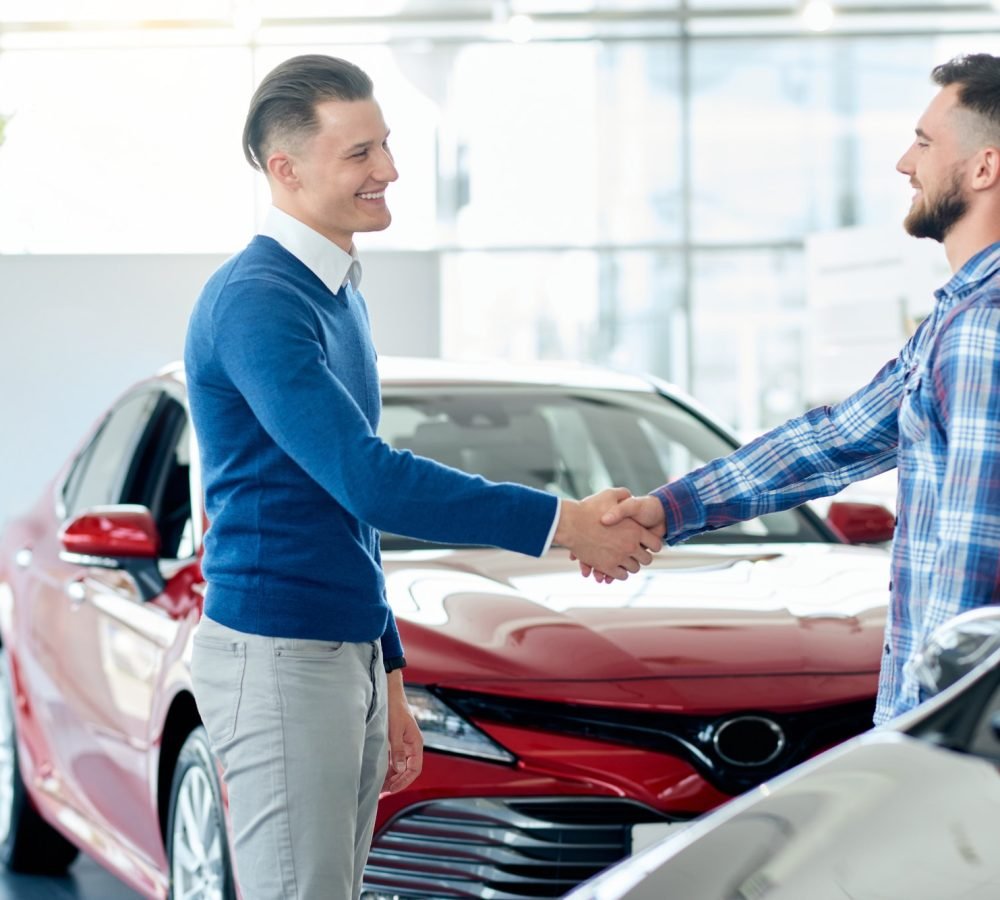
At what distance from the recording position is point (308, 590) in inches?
85.9

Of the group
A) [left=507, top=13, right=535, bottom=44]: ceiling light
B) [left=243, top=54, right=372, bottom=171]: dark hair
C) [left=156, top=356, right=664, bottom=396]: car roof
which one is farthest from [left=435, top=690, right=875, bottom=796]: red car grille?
[left=507, top=13, right=535, bottom=44]: ceiling light

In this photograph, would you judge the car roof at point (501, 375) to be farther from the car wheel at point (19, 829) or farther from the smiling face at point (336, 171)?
the smiling face at point (336, 171)

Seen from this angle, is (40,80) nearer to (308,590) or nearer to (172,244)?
(172,244)

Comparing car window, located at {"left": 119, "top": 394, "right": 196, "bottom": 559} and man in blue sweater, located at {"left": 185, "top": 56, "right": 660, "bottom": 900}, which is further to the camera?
car window, located at {"left": 119, "top": 394, "right": 196, "bottom": 559}

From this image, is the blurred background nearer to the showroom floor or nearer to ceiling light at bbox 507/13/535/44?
ceiling light at bbox 507/13/535/44

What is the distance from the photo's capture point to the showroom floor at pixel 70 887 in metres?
4.38

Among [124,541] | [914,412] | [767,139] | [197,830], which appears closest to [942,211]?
[914,412]

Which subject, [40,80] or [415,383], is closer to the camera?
[415,383]

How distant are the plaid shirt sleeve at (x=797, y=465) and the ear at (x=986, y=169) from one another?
1.03 ft

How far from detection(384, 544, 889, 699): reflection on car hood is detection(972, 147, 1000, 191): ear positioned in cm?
103

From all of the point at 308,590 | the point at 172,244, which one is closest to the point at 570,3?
the point at 172,244

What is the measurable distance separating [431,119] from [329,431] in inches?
424

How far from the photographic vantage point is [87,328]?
12.8 m

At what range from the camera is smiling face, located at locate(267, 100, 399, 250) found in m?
Result: 2.26
